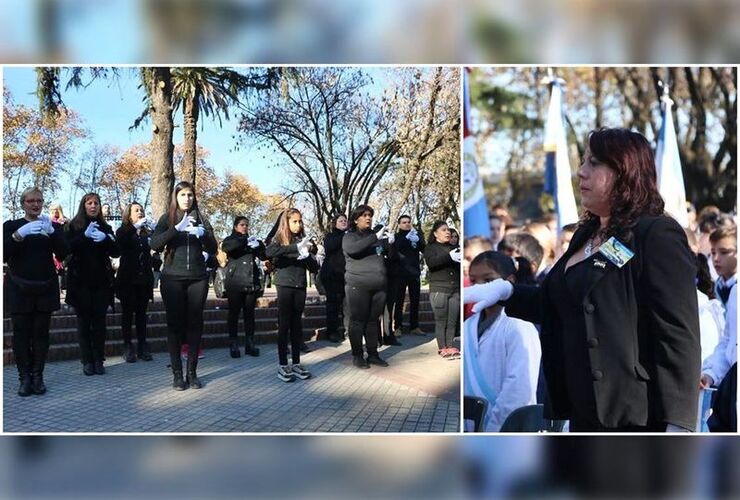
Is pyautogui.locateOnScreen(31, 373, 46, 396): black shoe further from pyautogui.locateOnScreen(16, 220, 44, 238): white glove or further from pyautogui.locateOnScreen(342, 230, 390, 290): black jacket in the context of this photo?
pyautogui.locateOnScreen(342, 230, 390, 290): black jacket

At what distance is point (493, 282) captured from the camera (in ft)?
9.62

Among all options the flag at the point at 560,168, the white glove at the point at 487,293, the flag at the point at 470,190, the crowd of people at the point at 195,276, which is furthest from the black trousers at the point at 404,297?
the flag at the point at 560,168

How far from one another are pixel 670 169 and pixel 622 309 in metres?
1.52

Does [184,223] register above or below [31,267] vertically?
above

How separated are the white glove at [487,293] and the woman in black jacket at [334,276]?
69 centimetres

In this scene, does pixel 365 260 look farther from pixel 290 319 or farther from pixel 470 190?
pixel 470 190

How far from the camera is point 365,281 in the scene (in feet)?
10.6

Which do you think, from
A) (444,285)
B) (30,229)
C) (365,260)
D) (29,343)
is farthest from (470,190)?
(29,343)

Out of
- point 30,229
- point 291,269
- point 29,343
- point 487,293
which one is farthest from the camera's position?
point 291,269

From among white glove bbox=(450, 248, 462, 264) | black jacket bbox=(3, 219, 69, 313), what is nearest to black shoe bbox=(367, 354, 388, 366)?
white glove bbox=(450, 248, 462, 264)

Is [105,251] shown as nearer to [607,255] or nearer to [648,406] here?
[607,255]
